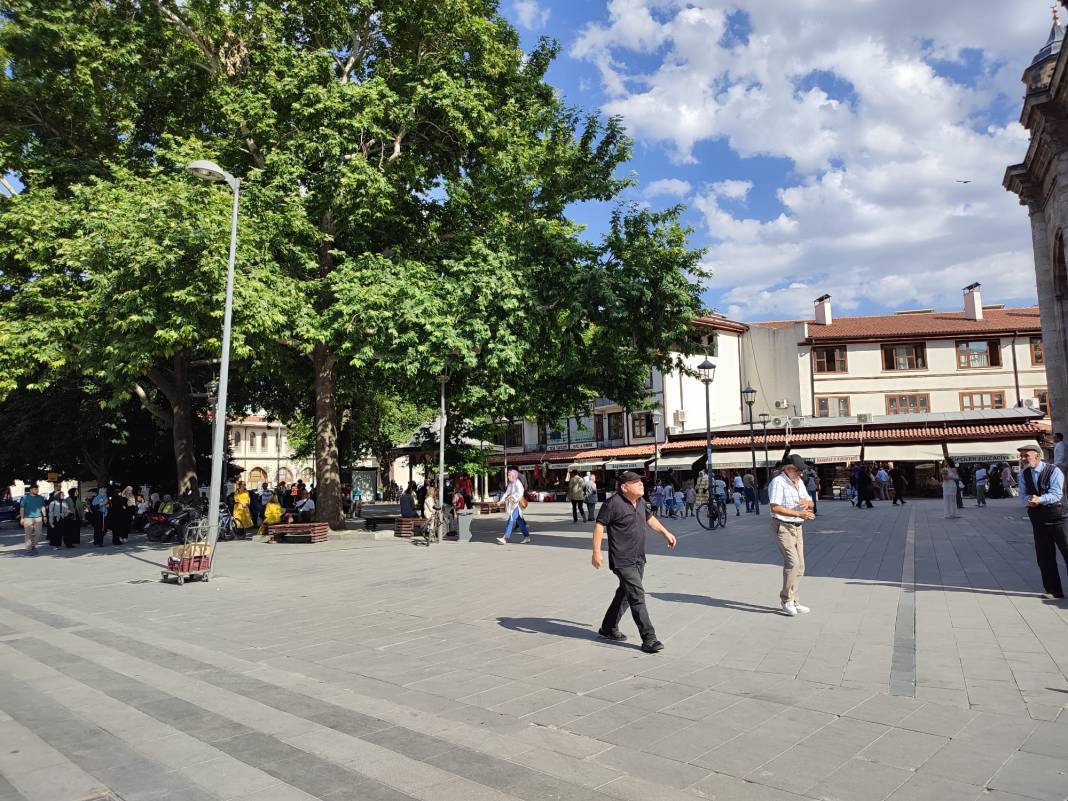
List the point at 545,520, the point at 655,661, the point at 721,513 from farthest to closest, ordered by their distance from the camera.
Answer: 1. the point at 545,520
2. the point at 721,513
3. the point at 655,661

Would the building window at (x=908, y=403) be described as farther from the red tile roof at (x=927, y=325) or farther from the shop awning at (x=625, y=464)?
the shop awning at (x=625, y=464)

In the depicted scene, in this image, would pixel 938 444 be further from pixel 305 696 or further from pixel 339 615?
pixel 305 696

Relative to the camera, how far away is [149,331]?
1546 centimetres

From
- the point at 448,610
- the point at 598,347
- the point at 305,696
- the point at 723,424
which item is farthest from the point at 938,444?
the point at 305,696

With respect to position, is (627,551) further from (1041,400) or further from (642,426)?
(1041,400)

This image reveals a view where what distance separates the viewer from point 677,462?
42469 millimetres

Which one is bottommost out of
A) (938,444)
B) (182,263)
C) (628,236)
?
(938,444)

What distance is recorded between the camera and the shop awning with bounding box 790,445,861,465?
3791cm

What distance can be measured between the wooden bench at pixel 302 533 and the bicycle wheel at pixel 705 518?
1075 cm

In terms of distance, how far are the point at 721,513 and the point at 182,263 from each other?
15816 millimetres

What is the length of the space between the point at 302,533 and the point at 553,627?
43.6 feet

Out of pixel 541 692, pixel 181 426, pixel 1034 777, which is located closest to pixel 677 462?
pixel 181 426

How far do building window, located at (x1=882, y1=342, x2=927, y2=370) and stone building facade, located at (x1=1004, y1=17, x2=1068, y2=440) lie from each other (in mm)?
25142

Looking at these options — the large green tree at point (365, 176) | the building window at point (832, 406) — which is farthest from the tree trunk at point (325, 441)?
the building window at point (832, 406)
